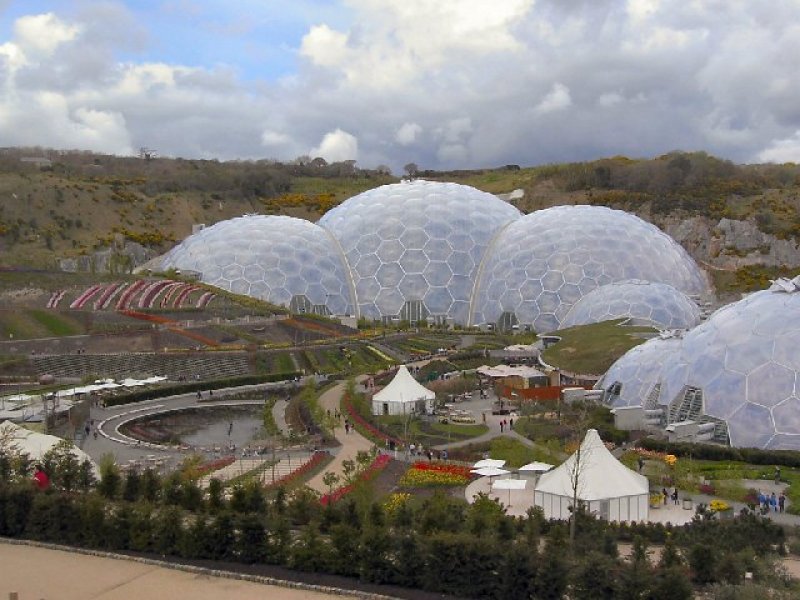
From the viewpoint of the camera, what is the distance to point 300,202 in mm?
106125

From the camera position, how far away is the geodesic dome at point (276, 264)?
59.1 m

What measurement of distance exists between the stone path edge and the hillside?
4395cm

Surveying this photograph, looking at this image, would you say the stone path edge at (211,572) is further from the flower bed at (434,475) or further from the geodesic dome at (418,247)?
the geodesic dome at (418,247)

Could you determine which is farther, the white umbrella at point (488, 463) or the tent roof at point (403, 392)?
the tent roof at point (403, 392)

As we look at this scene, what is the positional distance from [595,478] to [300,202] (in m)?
89.1

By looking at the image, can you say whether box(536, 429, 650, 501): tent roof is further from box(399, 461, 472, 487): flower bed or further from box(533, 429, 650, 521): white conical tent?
box(399, 461, 472, 487): flower bed

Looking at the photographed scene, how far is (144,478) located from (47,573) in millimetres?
4101

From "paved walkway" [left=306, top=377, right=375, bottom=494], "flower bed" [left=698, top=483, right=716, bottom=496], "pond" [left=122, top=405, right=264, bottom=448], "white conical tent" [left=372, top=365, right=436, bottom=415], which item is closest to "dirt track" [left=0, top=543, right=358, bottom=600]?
"paved walkway" [left=306, top=377, right=375, bottom=494]

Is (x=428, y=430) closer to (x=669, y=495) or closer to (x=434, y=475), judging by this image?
(x=434, y=475)

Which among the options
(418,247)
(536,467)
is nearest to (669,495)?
(536,467)

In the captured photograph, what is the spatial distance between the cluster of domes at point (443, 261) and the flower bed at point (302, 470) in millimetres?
30652

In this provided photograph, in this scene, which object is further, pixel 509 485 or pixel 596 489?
pixel 509 485

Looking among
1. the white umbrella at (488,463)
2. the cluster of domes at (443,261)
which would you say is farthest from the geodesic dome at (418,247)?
the white umbrella at (488,463)

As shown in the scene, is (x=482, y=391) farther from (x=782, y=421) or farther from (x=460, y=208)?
(x=460, y=208)
